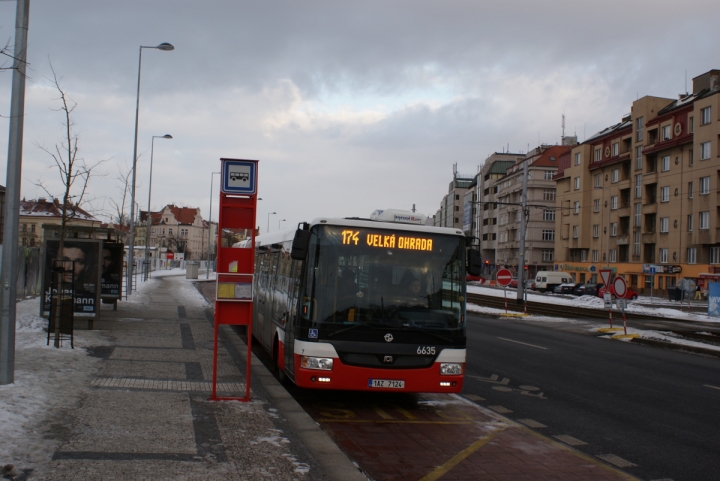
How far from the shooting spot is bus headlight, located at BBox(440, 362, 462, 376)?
8.67m

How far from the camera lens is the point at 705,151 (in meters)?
55.0

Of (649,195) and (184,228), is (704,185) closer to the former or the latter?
(649,195)

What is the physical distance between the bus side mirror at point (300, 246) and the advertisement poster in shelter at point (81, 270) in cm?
872

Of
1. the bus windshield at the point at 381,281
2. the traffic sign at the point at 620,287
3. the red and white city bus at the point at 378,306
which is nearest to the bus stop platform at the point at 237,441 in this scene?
the red and white city bus at the point at 378,306

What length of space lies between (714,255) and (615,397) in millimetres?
50925

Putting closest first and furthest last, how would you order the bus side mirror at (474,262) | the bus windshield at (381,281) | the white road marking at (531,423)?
1. the white road marking at (531,423)
2. the bus windshield at (381,281)
3. the bus side mirror at (474,262)

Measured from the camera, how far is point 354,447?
23.0 feet

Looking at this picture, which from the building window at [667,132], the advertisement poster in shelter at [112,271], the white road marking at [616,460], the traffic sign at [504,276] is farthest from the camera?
the building window at [667,132]

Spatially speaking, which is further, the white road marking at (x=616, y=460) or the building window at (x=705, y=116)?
the building window at (x=705, y=116)

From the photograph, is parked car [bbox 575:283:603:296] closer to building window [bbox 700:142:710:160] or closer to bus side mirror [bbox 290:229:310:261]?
building window [bbox 700:142:710:160]

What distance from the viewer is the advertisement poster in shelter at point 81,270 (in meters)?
15.2

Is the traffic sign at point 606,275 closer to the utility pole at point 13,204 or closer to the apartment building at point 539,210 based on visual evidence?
the utility pole at point 13,204

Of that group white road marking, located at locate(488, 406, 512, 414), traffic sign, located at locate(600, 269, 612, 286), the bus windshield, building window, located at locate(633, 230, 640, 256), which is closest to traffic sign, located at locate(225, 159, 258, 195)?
the bus windshield

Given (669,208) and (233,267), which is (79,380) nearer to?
(233,267)
